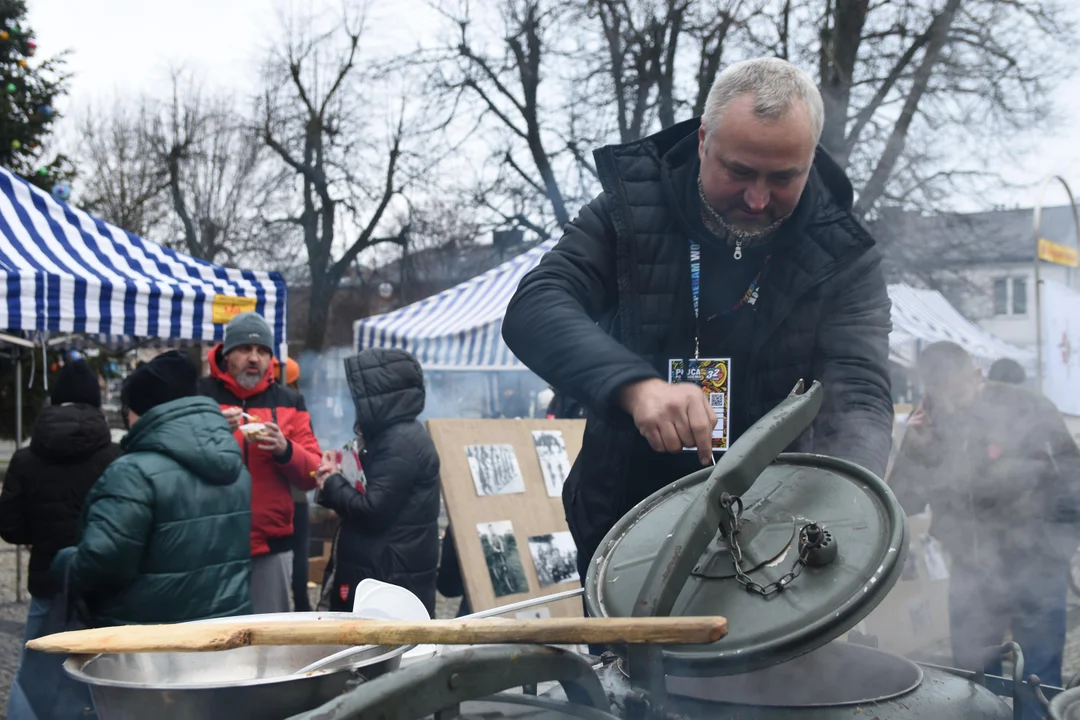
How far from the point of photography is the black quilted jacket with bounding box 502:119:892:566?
1877 millimetres

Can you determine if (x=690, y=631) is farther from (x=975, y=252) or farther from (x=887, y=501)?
(x=975, y=252)

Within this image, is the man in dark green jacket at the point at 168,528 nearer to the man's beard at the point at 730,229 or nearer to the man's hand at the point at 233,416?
the man's hand at the point at 233,416

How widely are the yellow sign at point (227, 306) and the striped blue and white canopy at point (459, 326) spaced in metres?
2.51

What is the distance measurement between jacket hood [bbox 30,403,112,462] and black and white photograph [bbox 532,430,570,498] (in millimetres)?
2396

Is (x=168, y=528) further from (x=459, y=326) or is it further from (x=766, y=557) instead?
(x=459, y=326)

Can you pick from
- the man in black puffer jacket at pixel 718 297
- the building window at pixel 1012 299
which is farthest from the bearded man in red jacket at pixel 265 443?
the building window at pixel 1012 299

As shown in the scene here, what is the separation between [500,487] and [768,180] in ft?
11.3

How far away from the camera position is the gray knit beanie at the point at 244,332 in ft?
14.4

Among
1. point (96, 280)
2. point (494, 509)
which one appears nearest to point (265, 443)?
point (494, 509)

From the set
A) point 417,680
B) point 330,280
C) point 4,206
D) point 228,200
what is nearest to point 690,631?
point 417,680

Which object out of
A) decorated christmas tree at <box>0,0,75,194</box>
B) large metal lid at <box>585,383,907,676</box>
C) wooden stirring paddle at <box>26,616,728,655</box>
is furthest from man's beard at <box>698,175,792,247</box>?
decorated christmas tree at <box>0,0,75,194</box>

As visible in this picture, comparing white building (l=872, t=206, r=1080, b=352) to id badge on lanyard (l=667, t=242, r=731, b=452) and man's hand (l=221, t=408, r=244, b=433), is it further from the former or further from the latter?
id badge on lanyard (l=667, t=242, r=731, b=452)

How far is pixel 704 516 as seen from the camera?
1.23 metres

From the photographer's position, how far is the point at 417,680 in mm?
906
